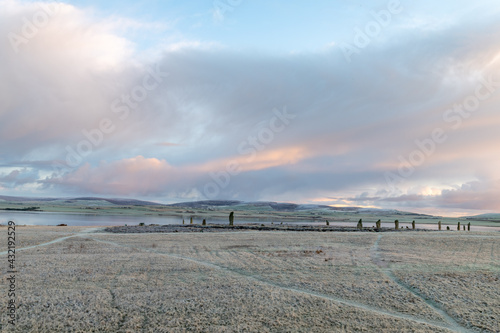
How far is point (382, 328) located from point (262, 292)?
337 cm

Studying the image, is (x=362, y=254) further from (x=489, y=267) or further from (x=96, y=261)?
(x=96, y=261)

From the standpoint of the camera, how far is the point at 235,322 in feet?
24.1

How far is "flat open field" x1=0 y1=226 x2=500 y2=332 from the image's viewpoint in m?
7.33

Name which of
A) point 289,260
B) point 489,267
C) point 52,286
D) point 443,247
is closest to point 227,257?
point 289,260

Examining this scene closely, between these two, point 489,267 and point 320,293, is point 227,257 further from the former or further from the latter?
point 489,267

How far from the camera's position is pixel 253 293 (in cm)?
941

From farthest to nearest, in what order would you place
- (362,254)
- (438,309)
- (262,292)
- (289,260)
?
(362,254) < (289,260) < (262,292) < (438,309)

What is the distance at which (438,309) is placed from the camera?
8430 mm

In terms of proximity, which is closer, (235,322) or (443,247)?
(235,322)

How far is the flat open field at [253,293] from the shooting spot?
7.33 meters

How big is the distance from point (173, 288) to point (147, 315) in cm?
226

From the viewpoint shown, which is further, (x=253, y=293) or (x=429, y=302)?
(x=253, y=293)

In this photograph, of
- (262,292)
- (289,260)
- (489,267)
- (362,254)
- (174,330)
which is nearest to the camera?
(174,330)

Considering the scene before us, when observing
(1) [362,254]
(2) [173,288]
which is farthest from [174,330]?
(1) [362,254]
